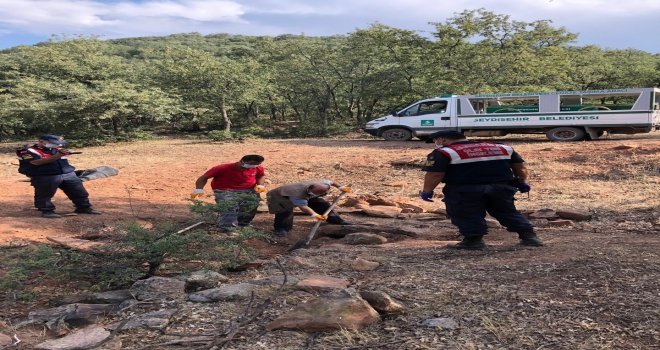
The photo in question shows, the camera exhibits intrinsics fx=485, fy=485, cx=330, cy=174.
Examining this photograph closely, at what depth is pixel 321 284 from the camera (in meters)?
3.52

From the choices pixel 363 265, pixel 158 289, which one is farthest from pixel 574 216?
pixel 158 289

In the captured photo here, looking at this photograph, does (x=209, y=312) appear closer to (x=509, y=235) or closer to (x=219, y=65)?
(x=509, y=235)

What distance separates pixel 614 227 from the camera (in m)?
6.21

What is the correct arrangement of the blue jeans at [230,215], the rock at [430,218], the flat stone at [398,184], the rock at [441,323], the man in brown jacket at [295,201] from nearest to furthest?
the rock at [441,323] < the blue jeans at [230,215] < the man in brown jacket at [295,201] < the rock at [430,218] < the flat stone at [398,184]

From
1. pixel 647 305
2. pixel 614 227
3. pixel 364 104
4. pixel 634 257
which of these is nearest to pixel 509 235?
pixel 614 227

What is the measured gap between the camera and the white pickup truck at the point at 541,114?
14.0 meters

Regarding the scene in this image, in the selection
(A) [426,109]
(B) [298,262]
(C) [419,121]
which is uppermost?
(A) [426,109]

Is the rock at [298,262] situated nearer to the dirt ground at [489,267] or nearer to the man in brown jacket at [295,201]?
the dirt ground at [489,267]

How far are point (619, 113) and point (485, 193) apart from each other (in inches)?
469

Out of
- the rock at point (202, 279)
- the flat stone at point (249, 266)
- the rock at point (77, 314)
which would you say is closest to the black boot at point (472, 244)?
the flat stone at point (249, 266)

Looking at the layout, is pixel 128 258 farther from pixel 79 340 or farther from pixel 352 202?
pixel 352 202

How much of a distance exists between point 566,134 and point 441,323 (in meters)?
14.0

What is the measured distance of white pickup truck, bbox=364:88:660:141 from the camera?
46.0 ft

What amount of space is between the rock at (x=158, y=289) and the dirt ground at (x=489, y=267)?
1.31 feet
